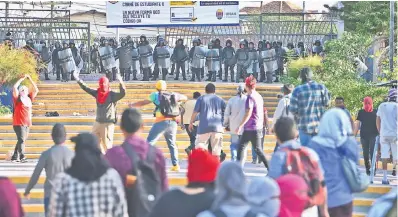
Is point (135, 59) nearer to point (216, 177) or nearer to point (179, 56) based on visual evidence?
point (179, 56)

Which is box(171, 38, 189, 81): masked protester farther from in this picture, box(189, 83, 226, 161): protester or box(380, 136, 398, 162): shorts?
box(380, 136, 398, 162): shorts

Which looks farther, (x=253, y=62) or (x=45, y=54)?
(x=45, y=54)

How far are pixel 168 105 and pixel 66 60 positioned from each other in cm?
1451

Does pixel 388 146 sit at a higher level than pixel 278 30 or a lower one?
lower

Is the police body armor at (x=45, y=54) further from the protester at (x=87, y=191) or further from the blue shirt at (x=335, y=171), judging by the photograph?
the protester at (x=87, y=191)

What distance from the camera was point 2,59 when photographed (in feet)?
74.5

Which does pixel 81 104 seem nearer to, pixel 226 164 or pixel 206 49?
pixel 206 49

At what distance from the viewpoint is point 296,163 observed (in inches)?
328

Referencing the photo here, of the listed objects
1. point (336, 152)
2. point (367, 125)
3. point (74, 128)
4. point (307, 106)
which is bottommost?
point (74, 128)

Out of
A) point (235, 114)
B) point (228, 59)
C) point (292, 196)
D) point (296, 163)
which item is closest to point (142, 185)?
point (296, 163)

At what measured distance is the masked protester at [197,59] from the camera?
29.0m

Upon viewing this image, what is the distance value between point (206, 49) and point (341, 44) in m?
6.03

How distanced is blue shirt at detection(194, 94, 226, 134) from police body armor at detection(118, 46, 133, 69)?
14150 millimetres

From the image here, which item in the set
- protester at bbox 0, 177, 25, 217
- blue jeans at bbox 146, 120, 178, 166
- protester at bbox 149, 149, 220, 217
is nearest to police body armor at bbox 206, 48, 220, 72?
blue jeans at bbox 146, 120, 178, 166
